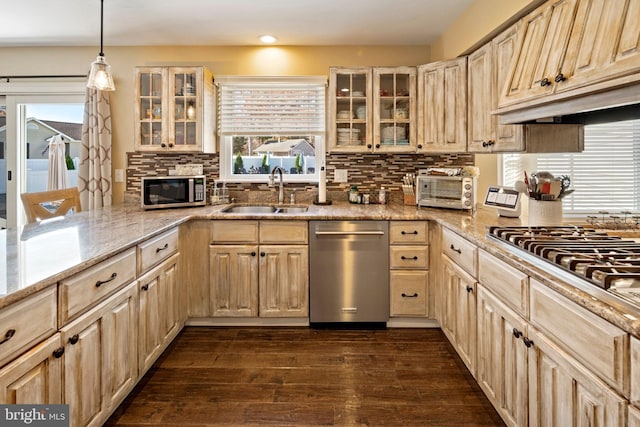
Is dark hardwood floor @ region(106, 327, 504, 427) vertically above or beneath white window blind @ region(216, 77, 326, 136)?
beneath

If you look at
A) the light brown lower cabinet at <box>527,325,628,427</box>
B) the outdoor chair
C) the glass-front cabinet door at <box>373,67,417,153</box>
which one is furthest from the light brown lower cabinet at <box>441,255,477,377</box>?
the outdoor chair

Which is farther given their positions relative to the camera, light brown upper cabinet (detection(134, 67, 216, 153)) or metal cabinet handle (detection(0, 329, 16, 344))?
light brown upper cabinet (detection(134, 67, 216, 153))

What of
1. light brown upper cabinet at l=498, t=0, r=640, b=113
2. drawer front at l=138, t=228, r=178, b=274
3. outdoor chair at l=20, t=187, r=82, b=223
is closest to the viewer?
light brown upper cabinet at l=498, t=0, r=640, b=113

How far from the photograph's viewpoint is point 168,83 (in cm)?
362

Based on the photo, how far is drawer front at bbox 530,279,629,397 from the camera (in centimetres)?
109

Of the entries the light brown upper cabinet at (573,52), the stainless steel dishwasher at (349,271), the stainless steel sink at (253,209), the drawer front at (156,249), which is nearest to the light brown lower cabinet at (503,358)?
the light brown upper cabinet at (573,52)

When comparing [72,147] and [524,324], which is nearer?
[524,324]

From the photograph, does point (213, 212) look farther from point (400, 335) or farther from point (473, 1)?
point (473, 1)

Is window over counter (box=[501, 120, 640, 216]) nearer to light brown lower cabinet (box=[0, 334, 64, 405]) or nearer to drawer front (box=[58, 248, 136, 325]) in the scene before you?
drawer front (box=[58, 248, 136, 325])

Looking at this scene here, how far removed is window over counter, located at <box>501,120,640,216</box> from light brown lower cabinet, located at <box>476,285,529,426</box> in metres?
1.19

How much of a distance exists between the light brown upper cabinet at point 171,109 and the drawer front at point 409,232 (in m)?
1.78

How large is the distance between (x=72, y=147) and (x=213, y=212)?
1.89 meters

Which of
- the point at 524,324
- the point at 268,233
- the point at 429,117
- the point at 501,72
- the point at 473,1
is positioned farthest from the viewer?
the point at 429,117

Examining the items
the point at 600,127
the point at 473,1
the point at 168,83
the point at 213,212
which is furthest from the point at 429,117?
the point at 168,83
